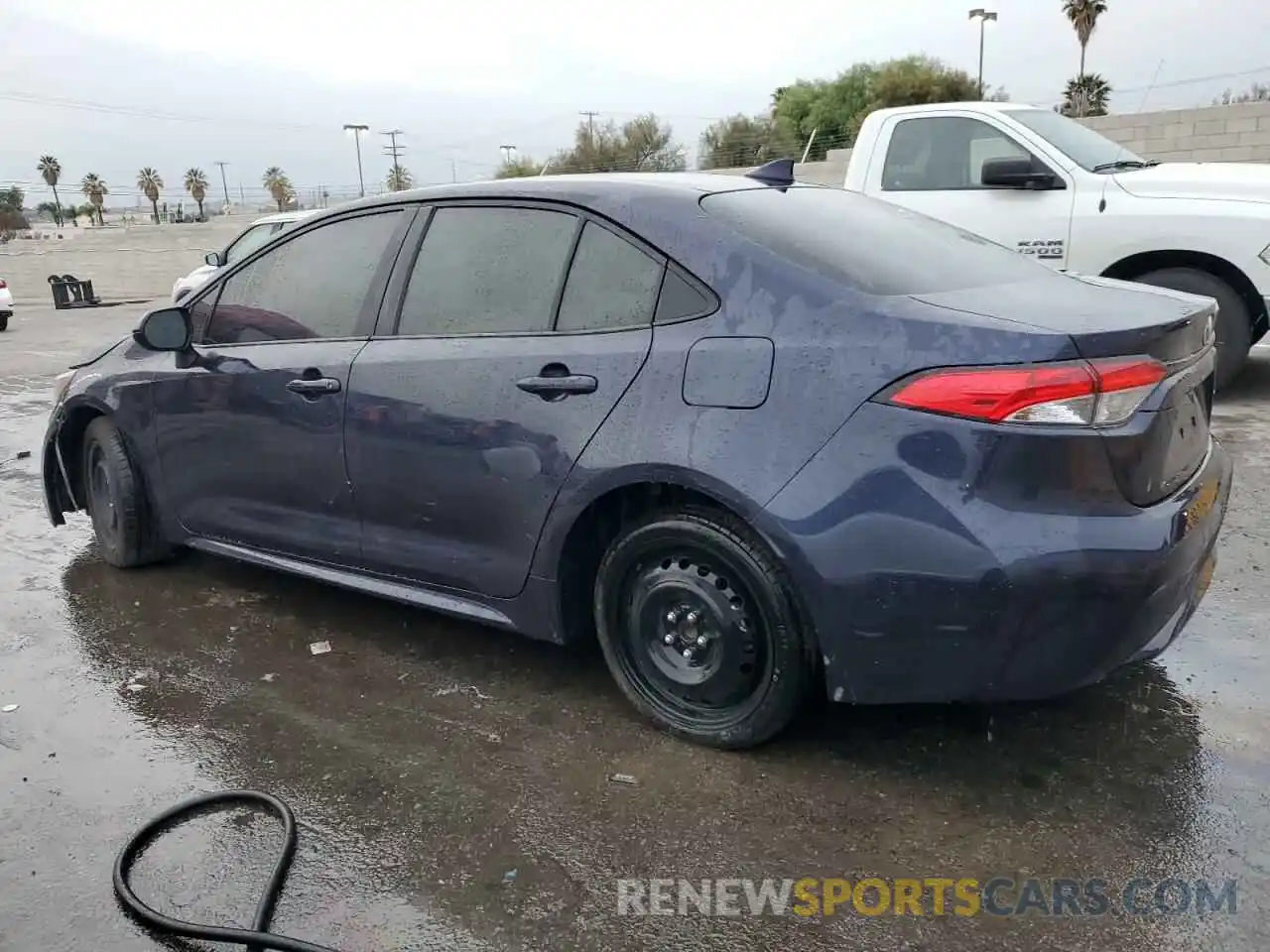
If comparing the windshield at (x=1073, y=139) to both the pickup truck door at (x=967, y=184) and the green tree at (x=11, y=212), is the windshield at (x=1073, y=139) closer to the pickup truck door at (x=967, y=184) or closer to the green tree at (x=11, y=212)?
the pickup truck door at (x=967, y=184)

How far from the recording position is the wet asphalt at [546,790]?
94.6 inches

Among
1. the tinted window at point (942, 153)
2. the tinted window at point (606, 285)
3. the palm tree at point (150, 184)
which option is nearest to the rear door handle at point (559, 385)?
the tinted window at point (606, 285)

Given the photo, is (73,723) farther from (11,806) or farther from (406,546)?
(406,546)

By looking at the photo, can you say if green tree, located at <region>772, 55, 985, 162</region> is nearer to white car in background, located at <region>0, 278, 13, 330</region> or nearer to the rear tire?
white car in background, located at <region>0, 278, 13, 330</region>

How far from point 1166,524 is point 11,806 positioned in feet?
10.5

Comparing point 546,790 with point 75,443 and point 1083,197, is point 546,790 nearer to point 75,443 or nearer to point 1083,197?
point 75,443

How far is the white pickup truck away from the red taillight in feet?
13.1

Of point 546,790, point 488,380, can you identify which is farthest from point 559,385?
point 546,790

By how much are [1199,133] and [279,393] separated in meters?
18.8

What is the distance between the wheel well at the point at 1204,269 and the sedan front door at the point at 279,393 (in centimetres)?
497

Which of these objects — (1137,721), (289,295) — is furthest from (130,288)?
(1137,721)

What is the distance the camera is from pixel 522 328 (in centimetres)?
327

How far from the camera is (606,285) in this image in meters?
3.13

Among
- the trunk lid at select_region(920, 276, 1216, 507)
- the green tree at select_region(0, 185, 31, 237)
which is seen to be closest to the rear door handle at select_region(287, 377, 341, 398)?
the trunk lid at select_region(920, 276, 1216, 507)
